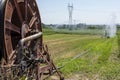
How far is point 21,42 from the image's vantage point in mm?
7934

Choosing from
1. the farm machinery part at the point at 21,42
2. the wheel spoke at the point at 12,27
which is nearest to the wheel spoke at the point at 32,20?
the farm machinery part at the point at 21,42

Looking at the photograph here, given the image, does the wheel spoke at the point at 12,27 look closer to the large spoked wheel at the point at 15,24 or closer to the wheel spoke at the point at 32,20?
the large spoked wheel at the point at 15,24

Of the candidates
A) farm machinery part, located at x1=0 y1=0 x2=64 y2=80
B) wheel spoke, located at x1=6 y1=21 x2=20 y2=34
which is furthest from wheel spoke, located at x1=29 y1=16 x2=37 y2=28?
wheel spoke, located at x1=6 y1=21 x2=20 y2=34

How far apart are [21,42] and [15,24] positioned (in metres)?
0.99

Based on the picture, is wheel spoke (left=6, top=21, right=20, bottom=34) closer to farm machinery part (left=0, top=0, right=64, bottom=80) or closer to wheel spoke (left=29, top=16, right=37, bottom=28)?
farm machinery part (left=0, top=0, right=64, bottom=80)

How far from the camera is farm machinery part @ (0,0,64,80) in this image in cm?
777

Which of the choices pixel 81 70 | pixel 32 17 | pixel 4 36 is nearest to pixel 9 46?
pixel 4 36

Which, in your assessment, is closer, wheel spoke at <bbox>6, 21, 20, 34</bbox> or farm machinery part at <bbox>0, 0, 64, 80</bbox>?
farm machinery part at <bbox>0, 0, 64, 80</bbox>

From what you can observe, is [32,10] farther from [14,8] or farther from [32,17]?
[14,8]

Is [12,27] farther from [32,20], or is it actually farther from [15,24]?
[32,20]

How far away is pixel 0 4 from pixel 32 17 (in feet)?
5.98

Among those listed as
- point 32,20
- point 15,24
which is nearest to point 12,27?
point 15,24

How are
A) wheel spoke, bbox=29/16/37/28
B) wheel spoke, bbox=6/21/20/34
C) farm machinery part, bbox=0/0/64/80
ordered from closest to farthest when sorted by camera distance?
farm machinery part, bbox=0/0/64/80, wheel spoke, bbox=6/21/20/34, wheel spoke, bbox=29/16/37/28

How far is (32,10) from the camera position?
9.49m
